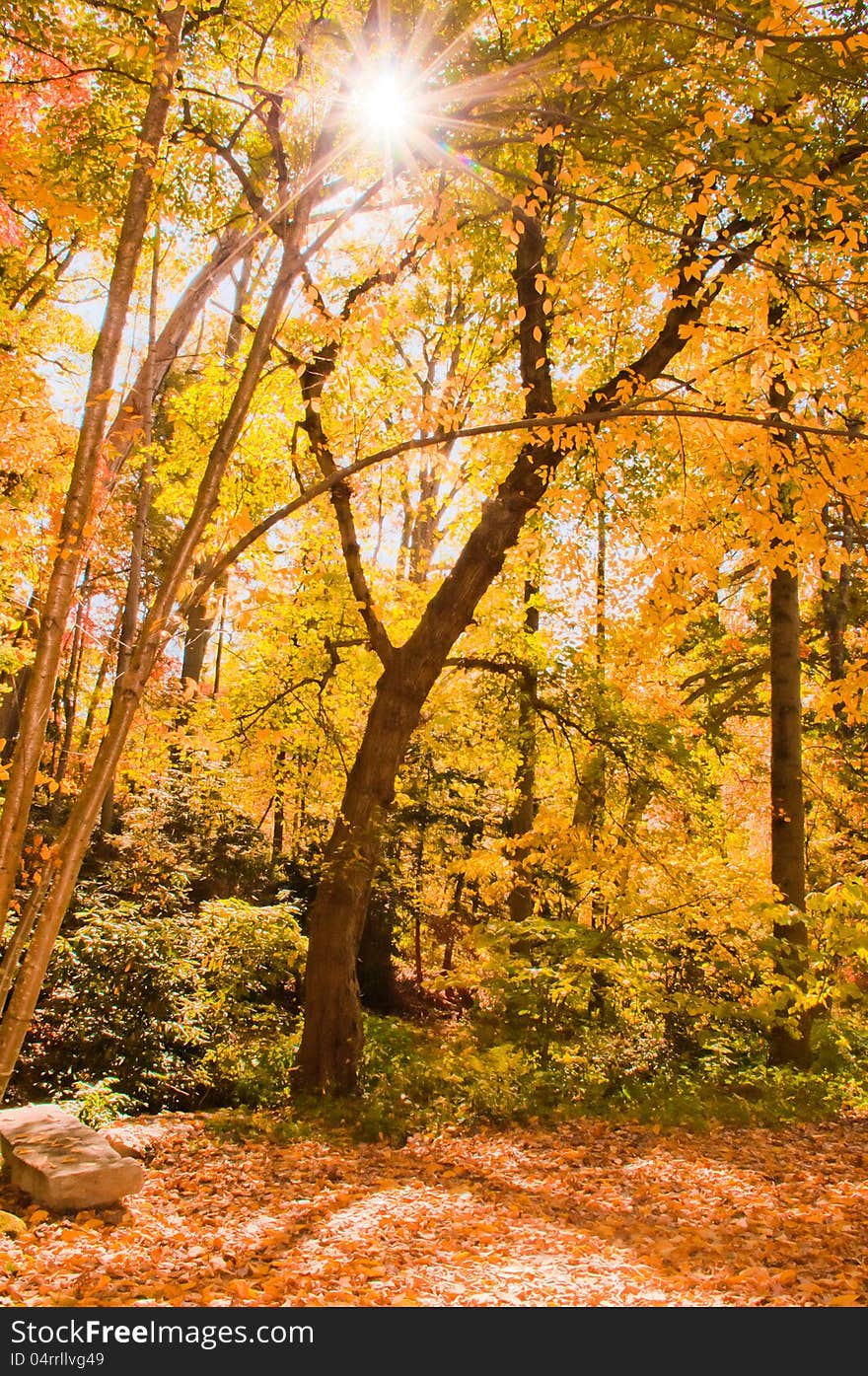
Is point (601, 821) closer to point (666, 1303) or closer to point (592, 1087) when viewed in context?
point (592, 1087)

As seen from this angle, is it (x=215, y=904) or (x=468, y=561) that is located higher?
(x=468, y=561)

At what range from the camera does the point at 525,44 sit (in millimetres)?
5617

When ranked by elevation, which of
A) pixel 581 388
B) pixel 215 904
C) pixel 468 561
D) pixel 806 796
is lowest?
pixel 215 904

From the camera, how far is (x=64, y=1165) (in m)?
4.06

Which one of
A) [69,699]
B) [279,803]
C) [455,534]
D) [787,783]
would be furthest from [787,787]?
[69,699]

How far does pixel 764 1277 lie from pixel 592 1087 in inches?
149

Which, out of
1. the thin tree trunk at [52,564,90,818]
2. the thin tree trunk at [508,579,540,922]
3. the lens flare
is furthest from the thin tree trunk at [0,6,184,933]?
the thin tree trunk at [52,564,90,818]

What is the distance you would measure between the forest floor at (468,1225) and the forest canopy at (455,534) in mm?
1031

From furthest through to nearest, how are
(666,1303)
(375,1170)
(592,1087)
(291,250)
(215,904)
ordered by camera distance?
(215,904) < (592,1087) < (375,1170) < (666,1303) < (291,250)

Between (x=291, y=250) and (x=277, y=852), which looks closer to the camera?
(x=291, y=250)

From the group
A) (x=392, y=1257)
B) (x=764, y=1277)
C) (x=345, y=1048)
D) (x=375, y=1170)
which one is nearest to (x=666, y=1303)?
(x=764, y=1277)

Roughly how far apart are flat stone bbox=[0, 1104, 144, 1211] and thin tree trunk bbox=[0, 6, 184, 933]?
243 cm

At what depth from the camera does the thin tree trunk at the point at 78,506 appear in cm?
227

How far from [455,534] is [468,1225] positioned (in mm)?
8036
